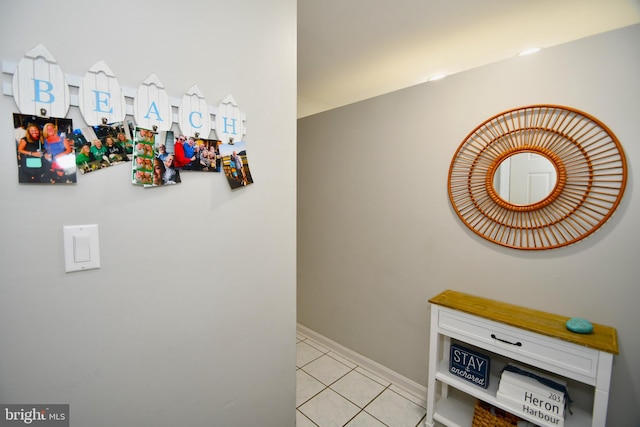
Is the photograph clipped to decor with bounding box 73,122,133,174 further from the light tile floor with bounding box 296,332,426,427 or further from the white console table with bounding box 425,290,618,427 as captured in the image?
the light tile floor with bounding box 296,332,426,427

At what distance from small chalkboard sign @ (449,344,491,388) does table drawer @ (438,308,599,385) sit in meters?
0.13

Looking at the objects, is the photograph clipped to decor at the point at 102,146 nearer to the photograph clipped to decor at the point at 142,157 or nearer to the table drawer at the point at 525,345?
the photograph clipped to decor at the point at 142,157

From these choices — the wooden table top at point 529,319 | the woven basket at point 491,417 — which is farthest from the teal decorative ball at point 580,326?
the woven basket at point 491,417

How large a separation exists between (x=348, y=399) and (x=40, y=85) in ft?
7.53

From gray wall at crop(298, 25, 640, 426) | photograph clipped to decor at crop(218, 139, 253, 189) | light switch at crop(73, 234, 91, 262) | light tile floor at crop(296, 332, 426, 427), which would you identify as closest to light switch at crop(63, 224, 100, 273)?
light switch at crop(73, 234, 91, 262)

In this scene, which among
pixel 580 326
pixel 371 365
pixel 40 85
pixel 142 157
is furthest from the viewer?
pixel 371 365

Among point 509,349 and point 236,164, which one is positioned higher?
point 236,164

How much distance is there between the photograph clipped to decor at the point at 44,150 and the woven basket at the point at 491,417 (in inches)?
84.0

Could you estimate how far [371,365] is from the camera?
2260mm

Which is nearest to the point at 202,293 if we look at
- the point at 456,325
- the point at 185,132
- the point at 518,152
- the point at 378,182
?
the point at 185,132

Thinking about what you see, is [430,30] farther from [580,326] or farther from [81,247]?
[81,247]

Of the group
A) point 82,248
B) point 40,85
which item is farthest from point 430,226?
point 40,85

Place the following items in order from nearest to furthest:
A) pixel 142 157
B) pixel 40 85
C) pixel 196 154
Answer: pixel 40 85, pixel 142 157, pixel 196 154

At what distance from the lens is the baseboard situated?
1.98 m
